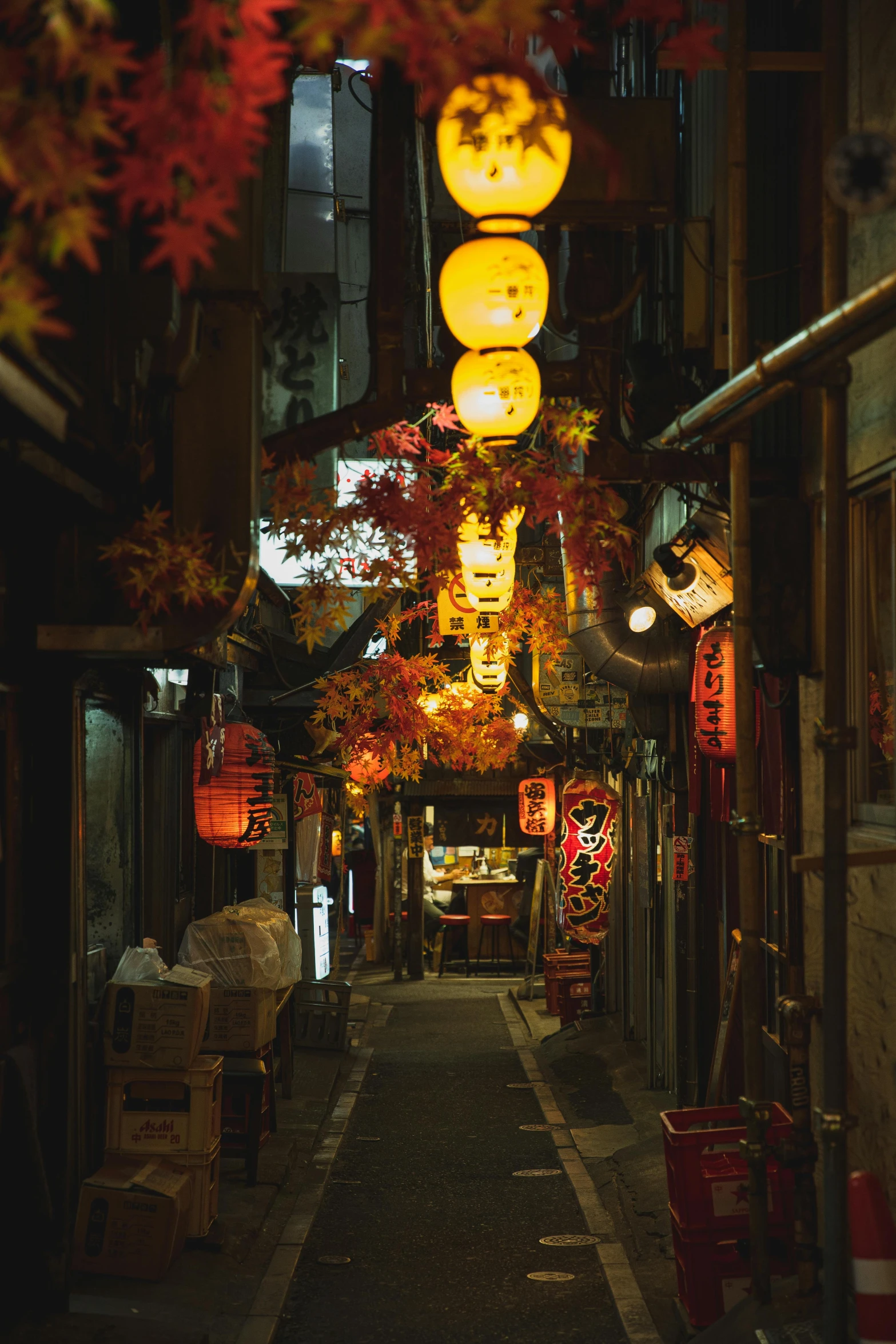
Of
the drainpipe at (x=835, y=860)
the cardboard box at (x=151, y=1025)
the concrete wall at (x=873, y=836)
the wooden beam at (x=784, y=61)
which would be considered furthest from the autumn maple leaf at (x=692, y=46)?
the cardboard box at (x=151, y=1025)

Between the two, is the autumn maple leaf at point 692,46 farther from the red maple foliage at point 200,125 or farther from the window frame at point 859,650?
the window frame at point 859,650

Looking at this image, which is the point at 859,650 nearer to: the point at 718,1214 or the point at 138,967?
the point at 718,1214

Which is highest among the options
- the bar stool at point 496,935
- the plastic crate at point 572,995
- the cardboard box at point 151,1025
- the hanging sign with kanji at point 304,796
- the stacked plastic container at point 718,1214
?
the hanging sign with kanji at point 304,796

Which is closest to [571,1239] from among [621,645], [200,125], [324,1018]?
[621,645]

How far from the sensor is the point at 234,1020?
42.4ft

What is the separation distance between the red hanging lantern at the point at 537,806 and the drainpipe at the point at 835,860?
21.6 metres

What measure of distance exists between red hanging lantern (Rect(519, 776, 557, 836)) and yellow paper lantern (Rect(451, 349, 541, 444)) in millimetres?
20102

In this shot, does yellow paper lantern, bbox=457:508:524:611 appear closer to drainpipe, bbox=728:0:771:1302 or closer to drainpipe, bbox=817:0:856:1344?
drainpipe, bbox=728:0:771:1302

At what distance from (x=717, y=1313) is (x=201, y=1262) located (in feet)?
15.0

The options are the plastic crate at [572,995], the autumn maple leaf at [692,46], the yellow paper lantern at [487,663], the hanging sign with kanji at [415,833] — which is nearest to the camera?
the autumn maple leaf at [692,46]

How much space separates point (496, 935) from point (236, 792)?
2226 cm

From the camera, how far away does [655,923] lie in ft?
58.1

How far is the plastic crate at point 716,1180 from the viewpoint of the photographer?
816 centimetres

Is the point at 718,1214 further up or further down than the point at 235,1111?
further up
